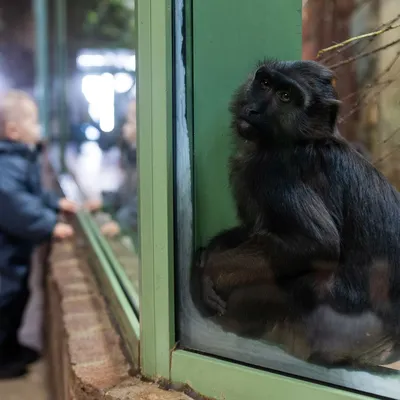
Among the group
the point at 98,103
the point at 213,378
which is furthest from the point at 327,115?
the point at 98,103

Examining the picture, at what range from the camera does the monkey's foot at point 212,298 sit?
0.97 m

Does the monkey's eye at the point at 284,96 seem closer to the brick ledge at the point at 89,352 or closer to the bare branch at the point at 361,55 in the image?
the bare branch at the point at 361,55

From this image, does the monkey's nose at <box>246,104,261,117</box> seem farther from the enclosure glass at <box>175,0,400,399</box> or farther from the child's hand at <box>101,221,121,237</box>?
the child's hand at <box>101,221,121,237</box>

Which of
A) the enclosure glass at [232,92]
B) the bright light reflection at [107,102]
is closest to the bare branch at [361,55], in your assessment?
the enclosure glass at [232,92]

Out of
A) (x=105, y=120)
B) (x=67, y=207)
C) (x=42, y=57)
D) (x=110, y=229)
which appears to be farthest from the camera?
(x=42, y=57)

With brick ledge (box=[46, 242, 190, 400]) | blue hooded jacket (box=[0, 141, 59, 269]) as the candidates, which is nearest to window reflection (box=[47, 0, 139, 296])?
brick ledge (box=[46, 242, 190, 400])

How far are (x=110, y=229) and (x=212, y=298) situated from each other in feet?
4.98

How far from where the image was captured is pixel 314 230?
2.74 feet

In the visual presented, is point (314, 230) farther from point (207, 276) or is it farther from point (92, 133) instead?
point (92, 133)

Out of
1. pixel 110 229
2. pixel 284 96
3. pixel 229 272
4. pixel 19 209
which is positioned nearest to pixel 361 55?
pixel 284 96

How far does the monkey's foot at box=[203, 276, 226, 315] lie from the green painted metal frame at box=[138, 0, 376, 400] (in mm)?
62

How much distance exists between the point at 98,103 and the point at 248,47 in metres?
1.43

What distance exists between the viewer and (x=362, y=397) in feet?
2.63

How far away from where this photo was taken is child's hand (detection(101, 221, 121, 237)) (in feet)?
7.49
